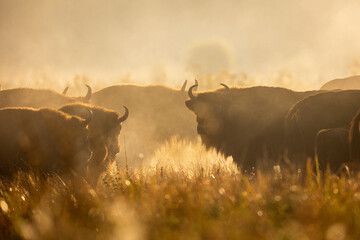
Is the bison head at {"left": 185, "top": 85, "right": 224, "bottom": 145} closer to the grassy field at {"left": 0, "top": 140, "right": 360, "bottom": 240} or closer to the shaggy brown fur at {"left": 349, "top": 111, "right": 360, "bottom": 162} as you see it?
the shaggy brown fur at {"left": 349, "top": 111, "right": 360, "bottom": 162}

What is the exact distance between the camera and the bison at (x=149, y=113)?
1224 centimetres

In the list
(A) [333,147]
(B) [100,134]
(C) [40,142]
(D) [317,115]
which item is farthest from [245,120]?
(C) [40,142]

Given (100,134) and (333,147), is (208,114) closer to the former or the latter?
(100,134)

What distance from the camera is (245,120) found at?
7262 millimetres

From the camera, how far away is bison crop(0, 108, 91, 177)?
5922mm

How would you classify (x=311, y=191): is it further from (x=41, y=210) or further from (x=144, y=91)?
(x=144, y=91)

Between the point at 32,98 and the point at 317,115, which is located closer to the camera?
the point at 317,115

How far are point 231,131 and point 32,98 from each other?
209 inches

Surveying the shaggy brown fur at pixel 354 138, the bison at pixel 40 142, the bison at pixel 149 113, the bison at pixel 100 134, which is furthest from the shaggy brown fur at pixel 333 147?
the bison at pixel 149 113

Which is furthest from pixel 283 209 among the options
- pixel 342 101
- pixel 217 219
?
pixel 342 101

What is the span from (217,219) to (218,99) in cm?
478

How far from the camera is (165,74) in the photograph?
30078mm

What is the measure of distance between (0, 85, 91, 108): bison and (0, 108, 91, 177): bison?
3923mm

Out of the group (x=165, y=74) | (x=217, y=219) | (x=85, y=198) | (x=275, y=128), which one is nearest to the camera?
(x=217, y=219)
